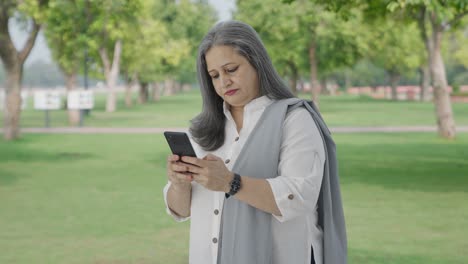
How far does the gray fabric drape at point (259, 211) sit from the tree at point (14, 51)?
2014 centimetres

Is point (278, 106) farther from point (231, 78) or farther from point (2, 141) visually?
point (2, 141)

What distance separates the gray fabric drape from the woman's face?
0.41 feet

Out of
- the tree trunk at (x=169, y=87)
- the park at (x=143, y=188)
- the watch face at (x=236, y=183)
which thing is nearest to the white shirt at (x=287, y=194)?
the watch face at (x=236, y=183)

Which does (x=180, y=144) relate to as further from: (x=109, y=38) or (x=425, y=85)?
(x=425, y=85)

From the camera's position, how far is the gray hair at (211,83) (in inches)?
121

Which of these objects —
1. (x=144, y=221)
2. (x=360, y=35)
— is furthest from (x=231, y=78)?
(x=360, y=35)

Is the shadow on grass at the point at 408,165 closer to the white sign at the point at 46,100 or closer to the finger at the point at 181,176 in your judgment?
the finger at the point at 181,176

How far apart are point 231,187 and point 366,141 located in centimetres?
1933

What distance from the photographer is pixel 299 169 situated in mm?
2945

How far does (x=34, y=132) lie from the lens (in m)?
26.8

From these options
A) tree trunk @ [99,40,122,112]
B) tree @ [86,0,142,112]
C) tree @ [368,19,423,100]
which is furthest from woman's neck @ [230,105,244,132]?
tree @ [368,19,423,100]

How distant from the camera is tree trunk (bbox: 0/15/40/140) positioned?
22641 mm

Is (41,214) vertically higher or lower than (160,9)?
lower

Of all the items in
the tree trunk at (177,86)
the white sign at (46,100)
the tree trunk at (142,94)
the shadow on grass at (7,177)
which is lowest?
the tree trunk at (177,86)
